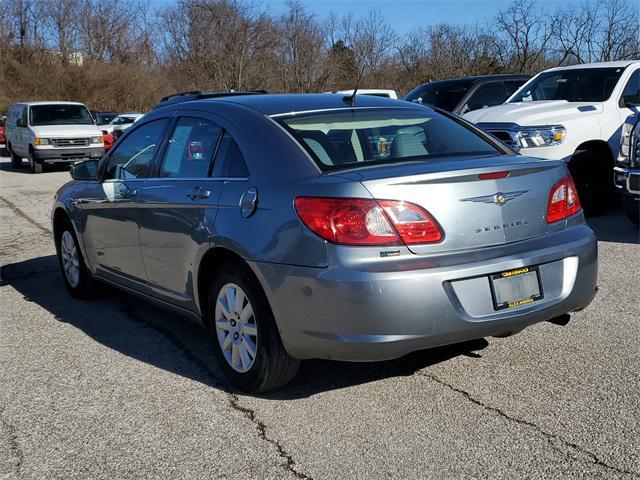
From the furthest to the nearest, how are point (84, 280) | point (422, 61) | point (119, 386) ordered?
point (422, 61) < point (84, 280) < point (119, 386)

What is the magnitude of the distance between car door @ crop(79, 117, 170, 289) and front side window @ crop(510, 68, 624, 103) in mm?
6257

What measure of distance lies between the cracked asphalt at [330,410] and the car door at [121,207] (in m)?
Answer: 0.49

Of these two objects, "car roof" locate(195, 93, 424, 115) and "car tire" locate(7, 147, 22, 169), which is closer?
"car roof" locate(195, 93, 424, 115)

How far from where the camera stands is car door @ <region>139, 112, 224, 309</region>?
14.0 ft

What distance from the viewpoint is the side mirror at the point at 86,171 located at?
19.6 ft

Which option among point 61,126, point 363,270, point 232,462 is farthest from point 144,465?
point 61,126

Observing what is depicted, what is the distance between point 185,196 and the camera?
443 centimetres

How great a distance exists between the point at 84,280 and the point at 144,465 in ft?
10.5

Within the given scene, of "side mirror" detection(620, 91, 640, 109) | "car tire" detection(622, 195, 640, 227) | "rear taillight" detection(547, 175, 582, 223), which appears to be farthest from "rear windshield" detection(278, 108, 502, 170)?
"side mirror" detection(620, 91, 640, 109)

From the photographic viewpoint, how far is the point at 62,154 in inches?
777

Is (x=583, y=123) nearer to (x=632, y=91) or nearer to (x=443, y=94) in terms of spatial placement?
(x=632, y=91)

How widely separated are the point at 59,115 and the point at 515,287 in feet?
63.5

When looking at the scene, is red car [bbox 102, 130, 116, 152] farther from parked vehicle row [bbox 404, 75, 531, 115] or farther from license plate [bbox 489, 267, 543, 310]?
license plate [bbox 489, 267, 543, 310]

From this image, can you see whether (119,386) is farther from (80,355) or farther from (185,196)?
(185,196)
